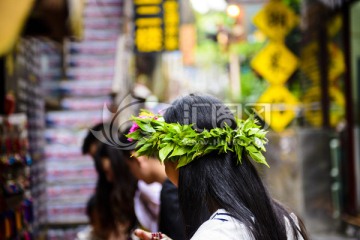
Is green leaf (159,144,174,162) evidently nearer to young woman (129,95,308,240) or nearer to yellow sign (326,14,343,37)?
young woman (129,95,308,240)

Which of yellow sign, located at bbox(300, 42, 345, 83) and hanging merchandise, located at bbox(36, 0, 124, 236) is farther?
yellow sign, located at bbox(300, 42, 345, 83)

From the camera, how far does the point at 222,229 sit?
2.45 m

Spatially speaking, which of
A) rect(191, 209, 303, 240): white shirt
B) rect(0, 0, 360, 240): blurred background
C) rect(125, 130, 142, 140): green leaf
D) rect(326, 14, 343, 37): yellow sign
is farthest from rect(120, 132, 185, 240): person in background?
rect(326, 14, 343, 37): yellow sign

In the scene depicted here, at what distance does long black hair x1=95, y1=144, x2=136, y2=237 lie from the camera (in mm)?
5617

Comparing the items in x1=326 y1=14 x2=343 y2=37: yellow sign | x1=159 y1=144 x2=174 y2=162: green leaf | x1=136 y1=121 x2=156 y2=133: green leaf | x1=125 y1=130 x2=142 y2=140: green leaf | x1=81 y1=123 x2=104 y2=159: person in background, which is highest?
x1=326 y1=14 x2=343 y2=37: yellow sign

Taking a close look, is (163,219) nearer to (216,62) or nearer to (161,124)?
(161,124)

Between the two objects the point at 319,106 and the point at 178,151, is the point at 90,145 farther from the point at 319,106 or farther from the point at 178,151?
the point at 319,106

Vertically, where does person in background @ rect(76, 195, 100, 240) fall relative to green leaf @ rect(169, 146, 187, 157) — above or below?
below

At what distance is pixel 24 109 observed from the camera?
7730 millimetres

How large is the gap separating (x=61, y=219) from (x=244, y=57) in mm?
18997

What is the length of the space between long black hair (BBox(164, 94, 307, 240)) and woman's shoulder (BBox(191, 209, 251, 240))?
0.09 feet

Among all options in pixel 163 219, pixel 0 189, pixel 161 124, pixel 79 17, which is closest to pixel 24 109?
pixel 79 17

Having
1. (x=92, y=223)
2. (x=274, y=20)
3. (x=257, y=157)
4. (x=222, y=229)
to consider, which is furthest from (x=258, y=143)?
(x=274, y=20)

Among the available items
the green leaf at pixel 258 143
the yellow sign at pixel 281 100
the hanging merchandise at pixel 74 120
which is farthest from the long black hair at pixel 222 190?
the yellow sign at pixel 281 100
